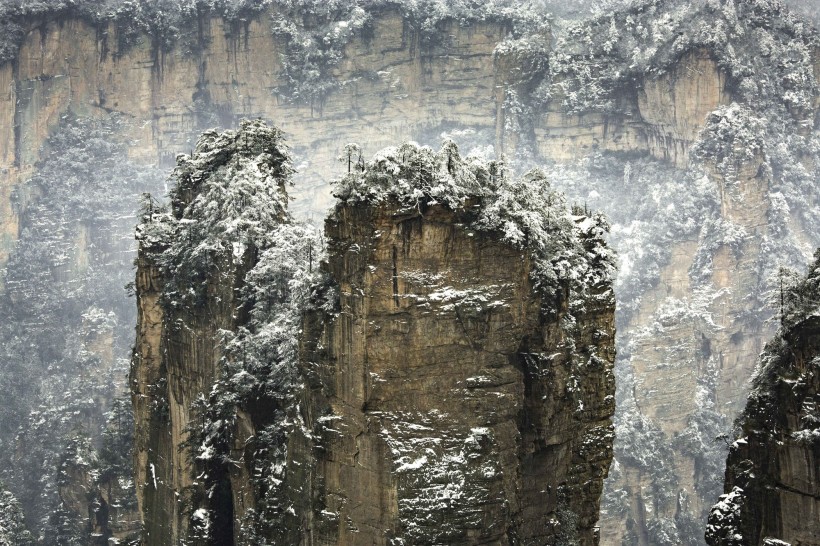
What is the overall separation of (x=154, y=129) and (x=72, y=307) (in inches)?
779

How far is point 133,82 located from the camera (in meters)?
149

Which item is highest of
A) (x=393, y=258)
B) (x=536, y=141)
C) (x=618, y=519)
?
(x=536, y=141)

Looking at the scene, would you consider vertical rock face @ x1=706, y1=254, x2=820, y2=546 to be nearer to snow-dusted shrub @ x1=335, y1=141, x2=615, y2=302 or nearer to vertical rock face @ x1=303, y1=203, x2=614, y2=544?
vertical rock face @ x1=303, y1=203, x2=614, y2=544

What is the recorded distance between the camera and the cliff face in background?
129 metres

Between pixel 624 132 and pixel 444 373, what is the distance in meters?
95.5

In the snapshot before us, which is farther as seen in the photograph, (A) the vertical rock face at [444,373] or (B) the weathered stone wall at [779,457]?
(A) the vertical rock face at [444,373]

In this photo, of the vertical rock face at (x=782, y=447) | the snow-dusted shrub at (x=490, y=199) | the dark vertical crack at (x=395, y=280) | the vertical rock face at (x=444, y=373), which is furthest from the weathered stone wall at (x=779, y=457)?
the dark vertical crack at (x=395, y=280)

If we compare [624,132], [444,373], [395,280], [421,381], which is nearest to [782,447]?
[444,373]

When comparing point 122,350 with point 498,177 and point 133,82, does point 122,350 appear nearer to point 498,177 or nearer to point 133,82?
point 133,82

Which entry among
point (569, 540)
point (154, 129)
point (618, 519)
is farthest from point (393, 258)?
point (154, 129)

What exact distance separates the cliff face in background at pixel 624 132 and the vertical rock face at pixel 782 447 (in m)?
71.7

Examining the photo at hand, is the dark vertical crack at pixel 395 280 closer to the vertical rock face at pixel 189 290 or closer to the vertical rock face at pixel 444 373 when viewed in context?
the vertical rock face at pixel 444 373

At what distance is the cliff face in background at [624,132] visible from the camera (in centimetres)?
12888

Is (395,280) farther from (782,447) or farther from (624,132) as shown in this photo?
(624,132)
